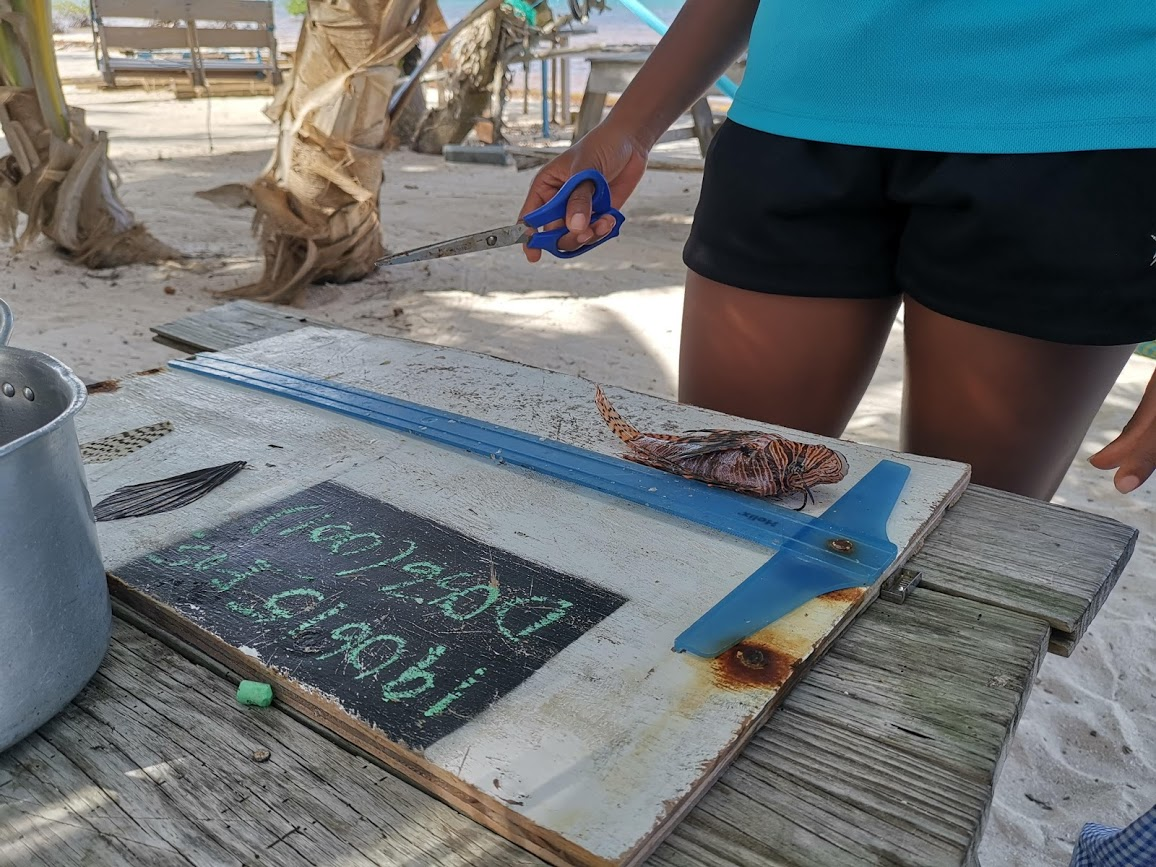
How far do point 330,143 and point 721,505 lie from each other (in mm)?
3299

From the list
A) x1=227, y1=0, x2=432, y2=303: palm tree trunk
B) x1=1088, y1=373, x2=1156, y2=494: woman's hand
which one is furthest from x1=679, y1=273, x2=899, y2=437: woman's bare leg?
x1=227, y1=0, x2=432, y2=303: palm tree trunk

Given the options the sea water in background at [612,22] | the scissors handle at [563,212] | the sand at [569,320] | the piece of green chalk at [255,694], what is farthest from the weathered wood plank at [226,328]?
the sea water in background at [612,22]

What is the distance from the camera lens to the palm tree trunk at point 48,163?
3.99 m

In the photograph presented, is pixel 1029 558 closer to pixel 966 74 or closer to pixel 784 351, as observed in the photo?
pixel 784 351

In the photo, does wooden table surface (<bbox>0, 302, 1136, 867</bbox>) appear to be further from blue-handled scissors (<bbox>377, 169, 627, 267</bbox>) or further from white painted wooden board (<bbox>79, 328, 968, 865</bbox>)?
blue-handled scissors (<bbox>377, 169, 627, 267</bbox>)

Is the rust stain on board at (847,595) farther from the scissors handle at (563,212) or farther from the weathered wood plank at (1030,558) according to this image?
the scissors handle at (563,212)

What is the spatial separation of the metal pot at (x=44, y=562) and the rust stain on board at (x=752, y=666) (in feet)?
1.78

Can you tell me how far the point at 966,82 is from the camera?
3.74 feet

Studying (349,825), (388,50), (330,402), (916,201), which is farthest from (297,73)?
(349,825)

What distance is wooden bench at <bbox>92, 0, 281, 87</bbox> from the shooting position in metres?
10.8

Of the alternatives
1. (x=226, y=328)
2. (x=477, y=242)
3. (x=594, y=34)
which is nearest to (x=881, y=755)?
(x=477, y=242)

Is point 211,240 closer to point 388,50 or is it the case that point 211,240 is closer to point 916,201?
point 388,50

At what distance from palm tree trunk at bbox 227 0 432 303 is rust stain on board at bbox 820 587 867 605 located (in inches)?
133

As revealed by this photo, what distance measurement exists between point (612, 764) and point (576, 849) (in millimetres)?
84
